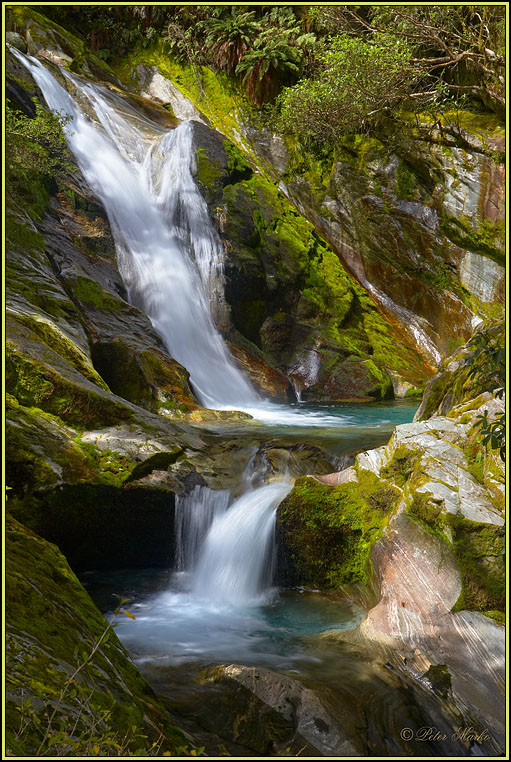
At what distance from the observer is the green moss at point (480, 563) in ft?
15.8

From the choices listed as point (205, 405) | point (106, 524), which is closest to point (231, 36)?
point (205, 405)

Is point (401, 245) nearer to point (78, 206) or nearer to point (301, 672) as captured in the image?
point (78, 206)

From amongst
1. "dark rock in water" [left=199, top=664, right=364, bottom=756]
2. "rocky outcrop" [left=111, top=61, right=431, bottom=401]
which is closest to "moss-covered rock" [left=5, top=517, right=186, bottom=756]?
"dark rock in water" [left=199, top=664, right=364, bottom=756]

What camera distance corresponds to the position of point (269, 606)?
6289mm

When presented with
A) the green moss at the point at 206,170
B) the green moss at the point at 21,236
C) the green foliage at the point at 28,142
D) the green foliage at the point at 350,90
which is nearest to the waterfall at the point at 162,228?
the green moss at the point at 206,170

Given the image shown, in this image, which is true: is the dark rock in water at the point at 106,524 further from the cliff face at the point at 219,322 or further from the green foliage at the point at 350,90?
the green foliage at the point at 350,90

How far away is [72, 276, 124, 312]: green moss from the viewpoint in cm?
1062

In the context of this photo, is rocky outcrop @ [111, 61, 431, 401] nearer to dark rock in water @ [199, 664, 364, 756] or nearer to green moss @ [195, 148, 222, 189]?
green moss @ [195, 148, 222, 189]

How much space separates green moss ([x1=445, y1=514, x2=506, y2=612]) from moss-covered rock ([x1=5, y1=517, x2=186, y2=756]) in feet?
9.67

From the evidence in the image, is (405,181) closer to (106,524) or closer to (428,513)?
(428,513)

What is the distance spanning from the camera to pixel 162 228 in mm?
15359

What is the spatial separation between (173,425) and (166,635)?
3.18 m

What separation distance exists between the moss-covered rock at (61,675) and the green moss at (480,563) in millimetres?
2947

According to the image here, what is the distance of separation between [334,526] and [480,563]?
1.85 meters
